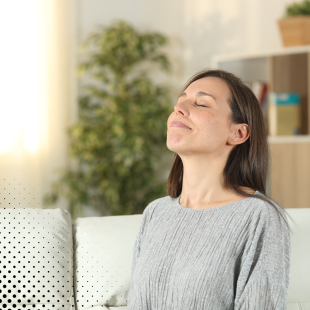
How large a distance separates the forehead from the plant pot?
1827 mm

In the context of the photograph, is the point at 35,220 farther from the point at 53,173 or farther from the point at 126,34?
the point at 126,34

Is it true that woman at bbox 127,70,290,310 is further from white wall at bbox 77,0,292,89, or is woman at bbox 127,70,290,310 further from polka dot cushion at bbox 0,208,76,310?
white wall at bbox 77,0,292,89

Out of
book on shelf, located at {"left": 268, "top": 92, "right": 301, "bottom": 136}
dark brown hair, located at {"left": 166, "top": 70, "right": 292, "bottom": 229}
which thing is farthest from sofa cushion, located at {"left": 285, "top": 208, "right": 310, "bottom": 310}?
book on shelf, located at {"left": 268, "top": 92, "right": 301, "bottom": 136}

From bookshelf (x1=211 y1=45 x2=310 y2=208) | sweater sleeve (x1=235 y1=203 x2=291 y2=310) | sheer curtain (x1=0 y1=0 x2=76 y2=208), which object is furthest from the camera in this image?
sheer curtain (x1=0 y1=0 x2=76 y2=208)

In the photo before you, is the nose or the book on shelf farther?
the book on shelf

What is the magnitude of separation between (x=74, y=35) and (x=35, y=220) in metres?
2.45

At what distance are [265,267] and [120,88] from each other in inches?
109

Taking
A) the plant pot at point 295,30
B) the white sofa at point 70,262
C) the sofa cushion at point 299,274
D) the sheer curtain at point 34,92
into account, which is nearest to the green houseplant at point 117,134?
the sheer curtain at point 34,92

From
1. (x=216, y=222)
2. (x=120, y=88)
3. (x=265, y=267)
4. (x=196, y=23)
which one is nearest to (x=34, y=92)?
(x=120, y=88)

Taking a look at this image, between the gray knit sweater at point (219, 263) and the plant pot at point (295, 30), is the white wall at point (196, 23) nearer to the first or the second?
the plant pot at point (295, 30)

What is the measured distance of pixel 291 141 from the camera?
291 centimetres

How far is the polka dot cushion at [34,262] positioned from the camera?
1.45m

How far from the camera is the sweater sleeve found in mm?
1003

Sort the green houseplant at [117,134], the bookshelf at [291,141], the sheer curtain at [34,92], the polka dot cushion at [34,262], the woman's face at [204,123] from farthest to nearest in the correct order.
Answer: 1. the green houseplant at [117,134]
2. the sheer curtain at [34,92]
3. the bookshelf at [291,141]
4. the polka dot cushion at [34,262]
5. the woman's face at [204,123]
